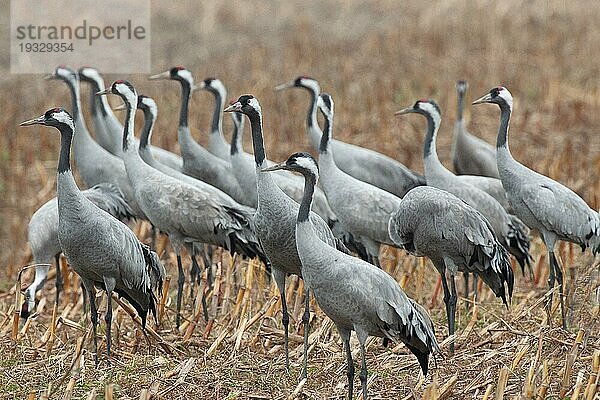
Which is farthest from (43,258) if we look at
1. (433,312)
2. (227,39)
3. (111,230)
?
(227,39)

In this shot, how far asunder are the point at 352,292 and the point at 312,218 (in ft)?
2.69

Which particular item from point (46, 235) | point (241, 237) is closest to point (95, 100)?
point (46, 235)

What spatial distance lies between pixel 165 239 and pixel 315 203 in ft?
4.21

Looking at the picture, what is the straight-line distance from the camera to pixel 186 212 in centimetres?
581

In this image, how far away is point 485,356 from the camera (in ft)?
15.6

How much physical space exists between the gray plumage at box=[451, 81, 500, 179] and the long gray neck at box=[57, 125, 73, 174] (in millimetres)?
3995

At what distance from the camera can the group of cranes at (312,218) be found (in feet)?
13.9

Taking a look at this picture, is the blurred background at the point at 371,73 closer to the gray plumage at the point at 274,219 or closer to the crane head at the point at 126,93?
the crane head at the point at 126,93

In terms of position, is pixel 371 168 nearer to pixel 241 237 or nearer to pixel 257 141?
pixel 241 237

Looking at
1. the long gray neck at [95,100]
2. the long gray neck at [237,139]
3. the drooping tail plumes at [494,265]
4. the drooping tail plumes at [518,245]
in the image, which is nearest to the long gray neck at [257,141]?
the drooping tail plumes at [494,265]

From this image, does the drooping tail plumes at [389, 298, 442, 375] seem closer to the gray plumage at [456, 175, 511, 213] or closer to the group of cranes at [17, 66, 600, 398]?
the group of cranes at [17, 66, 600, 398]

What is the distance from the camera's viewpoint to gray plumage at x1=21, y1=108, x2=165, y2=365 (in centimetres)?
479

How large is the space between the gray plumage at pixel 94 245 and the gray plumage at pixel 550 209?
200 centimetres

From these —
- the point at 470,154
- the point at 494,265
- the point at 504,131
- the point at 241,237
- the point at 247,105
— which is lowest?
the point at 241,237
